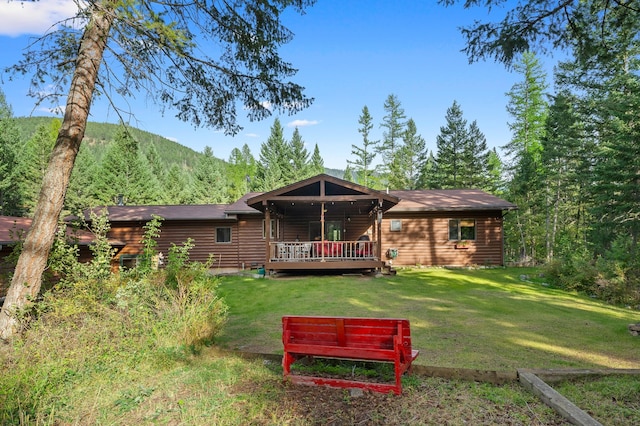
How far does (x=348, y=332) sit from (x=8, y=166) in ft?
120

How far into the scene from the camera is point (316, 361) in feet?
15.2

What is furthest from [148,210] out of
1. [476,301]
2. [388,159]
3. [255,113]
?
[388,159]

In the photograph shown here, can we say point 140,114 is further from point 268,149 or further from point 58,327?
point 268,149

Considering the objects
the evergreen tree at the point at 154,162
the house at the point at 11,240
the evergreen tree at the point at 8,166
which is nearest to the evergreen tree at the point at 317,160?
the evergreen tree at the point at 154,162

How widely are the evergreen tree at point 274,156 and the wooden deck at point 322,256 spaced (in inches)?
1082

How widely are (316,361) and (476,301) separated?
598 centimetres

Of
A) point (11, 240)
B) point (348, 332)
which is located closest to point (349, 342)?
point (348, 332)

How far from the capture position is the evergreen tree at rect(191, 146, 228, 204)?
41969 millimetres

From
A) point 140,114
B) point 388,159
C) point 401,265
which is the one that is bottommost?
point 401,265

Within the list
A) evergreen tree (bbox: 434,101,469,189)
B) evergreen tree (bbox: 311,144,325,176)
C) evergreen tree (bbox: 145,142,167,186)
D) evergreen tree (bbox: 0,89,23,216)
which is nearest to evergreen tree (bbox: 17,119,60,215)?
evergreen tree (bbox: 0,89,23,216)

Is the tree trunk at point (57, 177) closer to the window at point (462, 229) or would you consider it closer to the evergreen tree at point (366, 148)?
the window at point (462, 229)

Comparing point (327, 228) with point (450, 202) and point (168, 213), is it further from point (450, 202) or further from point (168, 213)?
point (168, 213)

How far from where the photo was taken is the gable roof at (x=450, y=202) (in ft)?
53.4

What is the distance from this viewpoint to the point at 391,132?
40.8m
